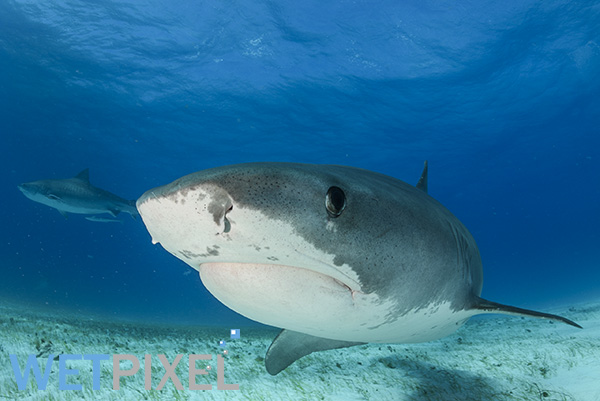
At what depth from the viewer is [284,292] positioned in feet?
5.33

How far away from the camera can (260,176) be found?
150 cm

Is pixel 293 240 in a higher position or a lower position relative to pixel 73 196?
lower

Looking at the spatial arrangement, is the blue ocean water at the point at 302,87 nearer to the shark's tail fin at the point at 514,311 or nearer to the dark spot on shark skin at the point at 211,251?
the shark's tail fin at the point at 514,311

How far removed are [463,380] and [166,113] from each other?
27457 mm

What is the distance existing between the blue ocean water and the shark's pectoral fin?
56.0 feet

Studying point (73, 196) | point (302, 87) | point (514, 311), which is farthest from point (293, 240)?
point (302, 87)

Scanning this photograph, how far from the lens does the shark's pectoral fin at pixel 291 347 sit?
325 cm

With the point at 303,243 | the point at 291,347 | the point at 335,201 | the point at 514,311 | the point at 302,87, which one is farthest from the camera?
the point at 302,87

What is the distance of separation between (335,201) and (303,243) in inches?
10.1

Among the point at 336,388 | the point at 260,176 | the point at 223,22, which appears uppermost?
the point at 223,22

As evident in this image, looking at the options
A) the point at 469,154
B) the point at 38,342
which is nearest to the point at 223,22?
the point at 38,342

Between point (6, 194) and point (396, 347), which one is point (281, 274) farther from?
point (6, 194)

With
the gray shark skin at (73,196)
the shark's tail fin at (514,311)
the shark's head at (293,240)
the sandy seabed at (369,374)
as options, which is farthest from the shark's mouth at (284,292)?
the gray shark skin at (73,196)
